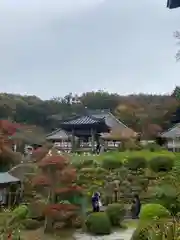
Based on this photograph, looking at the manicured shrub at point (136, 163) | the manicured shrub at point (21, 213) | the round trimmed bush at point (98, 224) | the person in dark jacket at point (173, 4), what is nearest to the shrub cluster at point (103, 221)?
the round trimmed bush at point (98, 224)

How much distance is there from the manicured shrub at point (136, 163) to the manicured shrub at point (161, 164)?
0.43 metres

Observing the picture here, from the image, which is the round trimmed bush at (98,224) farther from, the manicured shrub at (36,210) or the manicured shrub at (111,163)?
the manicured shrub at (111,163)

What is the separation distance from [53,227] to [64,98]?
1816 inches

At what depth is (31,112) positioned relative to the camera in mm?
50188

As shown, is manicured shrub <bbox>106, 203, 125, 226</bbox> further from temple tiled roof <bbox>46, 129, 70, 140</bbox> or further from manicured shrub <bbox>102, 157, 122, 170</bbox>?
temple tiled roof <bbox>46, 129, 70, 140</bbox>

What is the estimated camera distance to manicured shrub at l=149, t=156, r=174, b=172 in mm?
20203

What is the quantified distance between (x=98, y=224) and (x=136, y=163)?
8427mm

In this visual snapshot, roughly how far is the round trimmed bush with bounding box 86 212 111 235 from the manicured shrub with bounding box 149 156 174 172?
25.8ft

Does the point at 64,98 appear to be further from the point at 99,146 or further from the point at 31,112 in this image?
the point at 99,146

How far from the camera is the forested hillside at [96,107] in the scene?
125ft

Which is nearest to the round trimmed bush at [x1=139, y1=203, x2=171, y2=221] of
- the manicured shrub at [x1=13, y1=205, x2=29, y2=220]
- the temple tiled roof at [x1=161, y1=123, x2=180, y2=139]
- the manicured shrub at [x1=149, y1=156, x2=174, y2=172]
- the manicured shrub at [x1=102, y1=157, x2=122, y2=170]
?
the manicured shrub at [x1=13, y1=205, x2=29, y2=220]

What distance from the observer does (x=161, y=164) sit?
796 inches

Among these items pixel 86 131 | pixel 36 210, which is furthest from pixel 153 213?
pixel 86 131

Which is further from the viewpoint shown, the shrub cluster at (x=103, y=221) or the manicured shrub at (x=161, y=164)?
the manicured shrub at (x=161, y=164)
